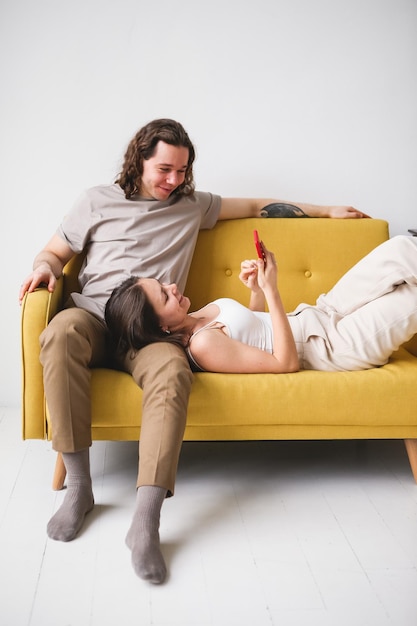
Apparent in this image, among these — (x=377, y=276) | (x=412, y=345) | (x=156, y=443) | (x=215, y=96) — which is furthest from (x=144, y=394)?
(x=215, y=96)

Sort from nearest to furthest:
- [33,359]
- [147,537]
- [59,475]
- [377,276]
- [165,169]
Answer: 1. [147,537]
2. [33,359]
3. [59,475]
4. [377,276]
5. [165,169]

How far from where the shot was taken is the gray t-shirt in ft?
8.50

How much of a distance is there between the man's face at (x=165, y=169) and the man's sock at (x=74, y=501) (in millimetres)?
1001

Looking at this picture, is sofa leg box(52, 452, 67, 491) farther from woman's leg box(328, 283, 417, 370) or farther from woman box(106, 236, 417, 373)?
woman's leg box(328, 283, 417, 370)

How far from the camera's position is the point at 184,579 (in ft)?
5.94

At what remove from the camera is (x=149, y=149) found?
2.57 m

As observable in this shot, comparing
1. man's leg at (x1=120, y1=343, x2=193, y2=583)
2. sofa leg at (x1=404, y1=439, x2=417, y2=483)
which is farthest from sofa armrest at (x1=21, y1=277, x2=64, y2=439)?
sofa leg at (x1=404, y1=439, x2=417, y2=483)

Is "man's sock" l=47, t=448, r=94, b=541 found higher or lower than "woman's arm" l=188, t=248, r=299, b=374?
lower

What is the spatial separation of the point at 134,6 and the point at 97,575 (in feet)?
7.36

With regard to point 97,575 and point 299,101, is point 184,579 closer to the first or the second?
point 97,575

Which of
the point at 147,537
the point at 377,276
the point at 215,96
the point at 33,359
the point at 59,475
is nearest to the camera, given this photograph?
the point at 147,537

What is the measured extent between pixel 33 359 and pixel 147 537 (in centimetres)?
69

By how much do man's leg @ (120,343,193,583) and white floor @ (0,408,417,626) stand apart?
2.3 inches

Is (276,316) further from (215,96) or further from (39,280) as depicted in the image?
(215,96)
